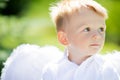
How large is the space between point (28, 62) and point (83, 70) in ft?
1.68

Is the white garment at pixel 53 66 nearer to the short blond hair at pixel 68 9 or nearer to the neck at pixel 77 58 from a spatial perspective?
the neck at pixel 77 58

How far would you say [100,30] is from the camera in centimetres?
293

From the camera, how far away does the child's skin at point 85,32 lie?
2908 mm

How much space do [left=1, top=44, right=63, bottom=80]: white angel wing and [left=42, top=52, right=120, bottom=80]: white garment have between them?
0.23m

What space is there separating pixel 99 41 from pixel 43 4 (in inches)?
284

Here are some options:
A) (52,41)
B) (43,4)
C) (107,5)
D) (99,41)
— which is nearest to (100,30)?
(99,41)

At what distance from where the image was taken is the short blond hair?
292 cm

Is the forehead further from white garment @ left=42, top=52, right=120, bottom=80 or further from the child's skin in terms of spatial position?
white garment @ left=42, top=52, right=120, bottom=80

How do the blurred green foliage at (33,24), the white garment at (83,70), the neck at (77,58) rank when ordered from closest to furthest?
the white garment at (83,70), the neck at (77,58), the blurred green foliage at (33,24)

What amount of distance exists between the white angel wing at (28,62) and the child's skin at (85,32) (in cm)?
31

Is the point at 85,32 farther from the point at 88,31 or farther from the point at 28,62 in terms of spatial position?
the point at 28,62

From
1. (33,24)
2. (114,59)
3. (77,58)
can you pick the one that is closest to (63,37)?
(77,58)

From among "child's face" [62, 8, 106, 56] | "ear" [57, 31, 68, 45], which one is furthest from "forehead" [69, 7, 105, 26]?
"ear" [57, 31, 68, 45]

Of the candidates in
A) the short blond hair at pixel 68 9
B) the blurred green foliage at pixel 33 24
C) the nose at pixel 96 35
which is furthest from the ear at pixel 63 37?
the blurred green foliage at pixel 33 24
